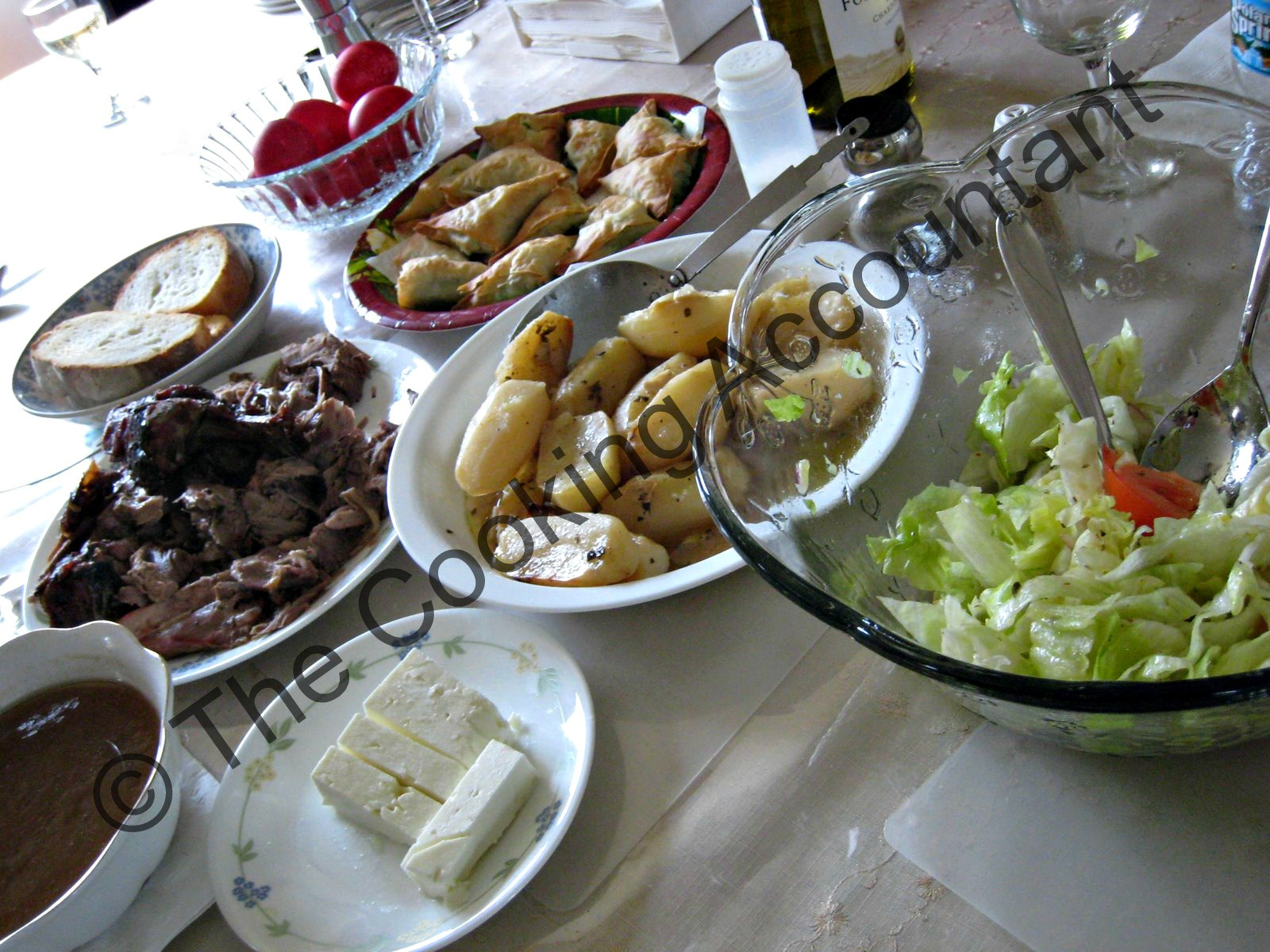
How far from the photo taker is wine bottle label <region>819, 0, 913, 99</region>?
1163 millimetres

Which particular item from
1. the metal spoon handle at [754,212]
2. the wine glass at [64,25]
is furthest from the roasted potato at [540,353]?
the wine glass at [64,25]

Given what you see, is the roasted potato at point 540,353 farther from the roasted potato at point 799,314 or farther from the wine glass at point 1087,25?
the wine glass at point 1087,25

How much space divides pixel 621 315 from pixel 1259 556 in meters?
0.70

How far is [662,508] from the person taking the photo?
0.86 meters

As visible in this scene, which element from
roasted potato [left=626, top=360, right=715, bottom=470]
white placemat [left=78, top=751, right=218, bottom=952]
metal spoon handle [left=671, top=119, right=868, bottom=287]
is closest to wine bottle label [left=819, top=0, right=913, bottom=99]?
metal spoon handle [left=671, top=119, right=868, bottom=287]

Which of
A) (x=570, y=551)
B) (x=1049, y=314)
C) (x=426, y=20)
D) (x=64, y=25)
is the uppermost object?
(x=64, y=25)

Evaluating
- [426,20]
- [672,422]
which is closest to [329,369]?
[672,422]

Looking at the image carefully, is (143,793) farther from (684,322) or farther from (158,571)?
(684,322)

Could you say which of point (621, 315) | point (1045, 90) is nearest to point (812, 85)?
point (1045, 90)

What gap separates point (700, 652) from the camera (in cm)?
82

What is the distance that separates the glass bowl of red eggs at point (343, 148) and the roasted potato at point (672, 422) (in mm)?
854

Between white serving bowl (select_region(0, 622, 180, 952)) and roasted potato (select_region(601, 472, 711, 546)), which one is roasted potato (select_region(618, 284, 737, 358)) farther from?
white serving bowl (select_region(0, 622, 180, 952))

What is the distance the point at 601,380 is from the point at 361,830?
0.48 meters

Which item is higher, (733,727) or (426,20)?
(426,20)
